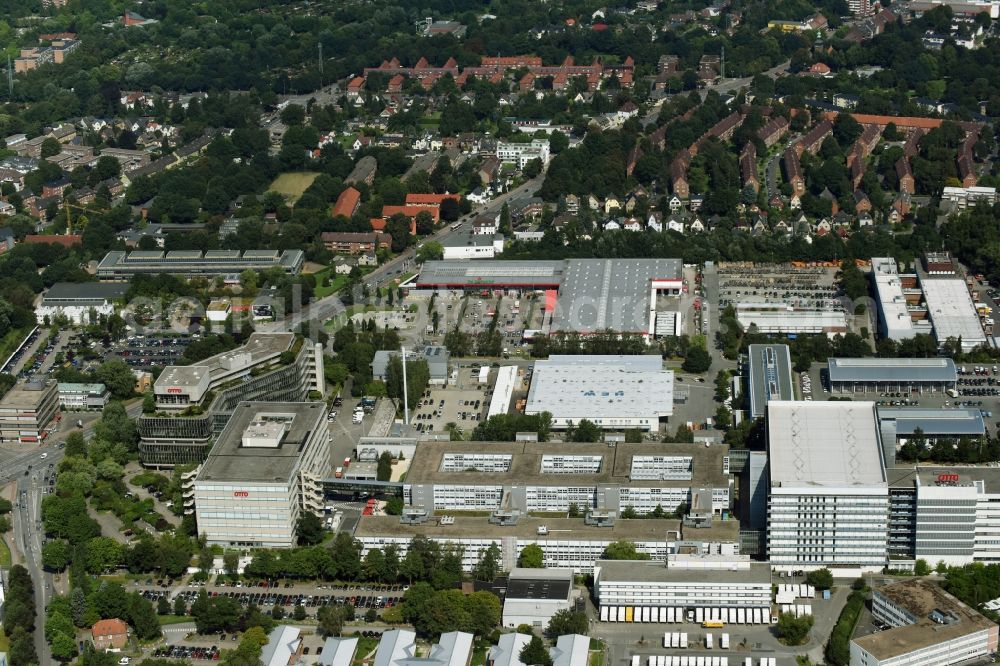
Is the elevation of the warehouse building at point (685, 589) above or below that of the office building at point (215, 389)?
above

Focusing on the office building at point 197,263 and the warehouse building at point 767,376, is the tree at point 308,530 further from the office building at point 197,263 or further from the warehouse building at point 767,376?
the office building at point 197,263

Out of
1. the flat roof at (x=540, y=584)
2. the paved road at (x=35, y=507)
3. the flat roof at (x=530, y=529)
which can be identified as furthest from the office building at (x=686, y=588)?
the paved road at (x=35, y=507)

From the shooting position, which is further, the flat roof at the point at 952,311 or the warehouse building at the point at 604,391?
the flat roof at the point at 952,311

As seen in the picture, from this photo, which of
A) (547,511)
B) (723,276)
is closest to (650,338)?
(723,276)

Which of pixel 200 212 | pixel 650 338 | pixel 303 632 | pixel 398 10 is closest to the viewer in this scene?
pixel 303 632

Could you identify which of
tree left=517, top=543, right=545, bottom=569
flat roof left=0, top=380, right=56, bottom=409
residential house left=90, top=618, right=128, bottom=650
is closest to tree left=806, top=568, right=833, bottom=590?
tree left=517, top=543, right=545, bottom=569

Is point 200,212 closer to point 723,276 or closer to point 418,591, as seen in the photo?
point 723,276

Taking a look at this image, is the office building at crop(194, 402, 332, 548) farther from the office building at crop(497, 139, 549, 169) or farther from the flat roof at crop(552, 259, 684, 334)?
the office building at crop(497, 139, 549, 169)
